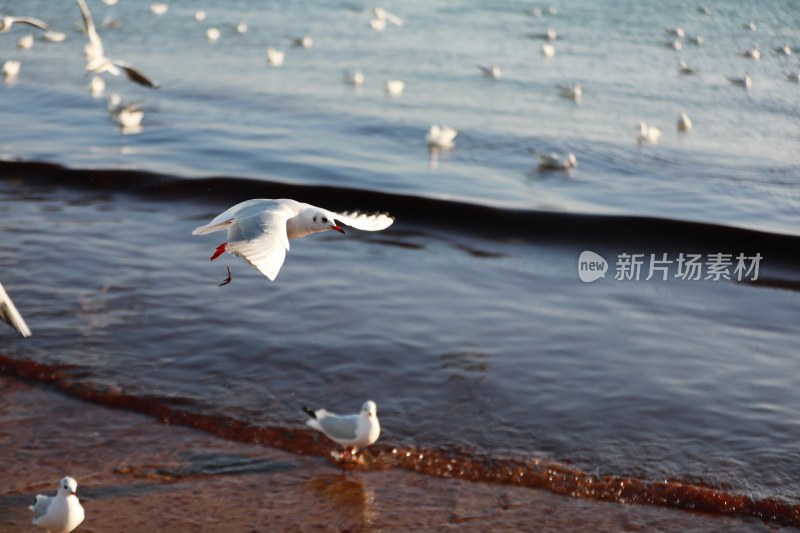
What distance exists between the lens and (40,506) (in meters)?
5.38

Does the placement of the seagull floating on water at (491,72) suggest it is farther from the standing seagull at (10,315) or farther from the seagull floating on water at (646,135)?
the standing seagull at (10,315)

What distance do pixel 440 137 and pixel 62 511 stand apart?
11.0m

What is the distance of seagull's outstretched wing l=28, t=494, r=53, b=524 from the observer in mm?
5340

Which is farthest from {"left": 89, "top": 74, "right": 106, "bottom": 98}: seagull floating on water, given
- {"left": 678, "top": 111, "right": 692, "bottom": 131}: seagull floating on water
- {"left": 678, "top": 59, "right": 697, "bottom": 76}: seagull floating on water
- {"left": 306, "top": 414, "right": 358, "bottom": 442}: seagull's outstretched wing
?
{"left": 306, "top": 414, "right": 358, "bottom": 442}: seagull's outstretched wing

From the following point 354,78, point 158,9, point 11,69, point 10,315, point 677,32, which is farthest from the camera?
point 158,9

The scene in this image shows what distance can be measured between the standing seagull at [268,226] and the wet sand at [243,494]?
1.15 m

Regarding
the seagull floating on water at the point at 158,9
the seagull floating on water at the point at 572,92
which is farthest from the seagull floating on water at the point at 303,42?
the seagull floating on water at the point at 572,92

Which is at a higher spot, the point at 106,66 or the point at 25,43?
the point at 25,43

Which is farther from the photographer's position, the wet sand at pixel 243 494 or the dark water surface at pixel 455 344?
the dark water surface at pixel 455 344

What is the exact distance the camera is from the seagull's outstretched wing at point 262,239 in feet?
19.2

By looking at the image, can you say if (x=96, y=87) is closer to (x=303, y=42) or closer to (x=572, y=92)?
(x=303, y=42)

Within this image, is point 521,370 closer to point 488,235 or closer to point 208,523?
point 208,523

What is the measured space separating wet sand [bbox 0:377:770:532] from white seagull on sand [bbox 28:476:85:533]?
347mm

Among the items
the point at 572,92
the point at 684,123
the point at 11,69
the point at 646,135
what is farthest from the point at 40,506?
the point at 11,69
